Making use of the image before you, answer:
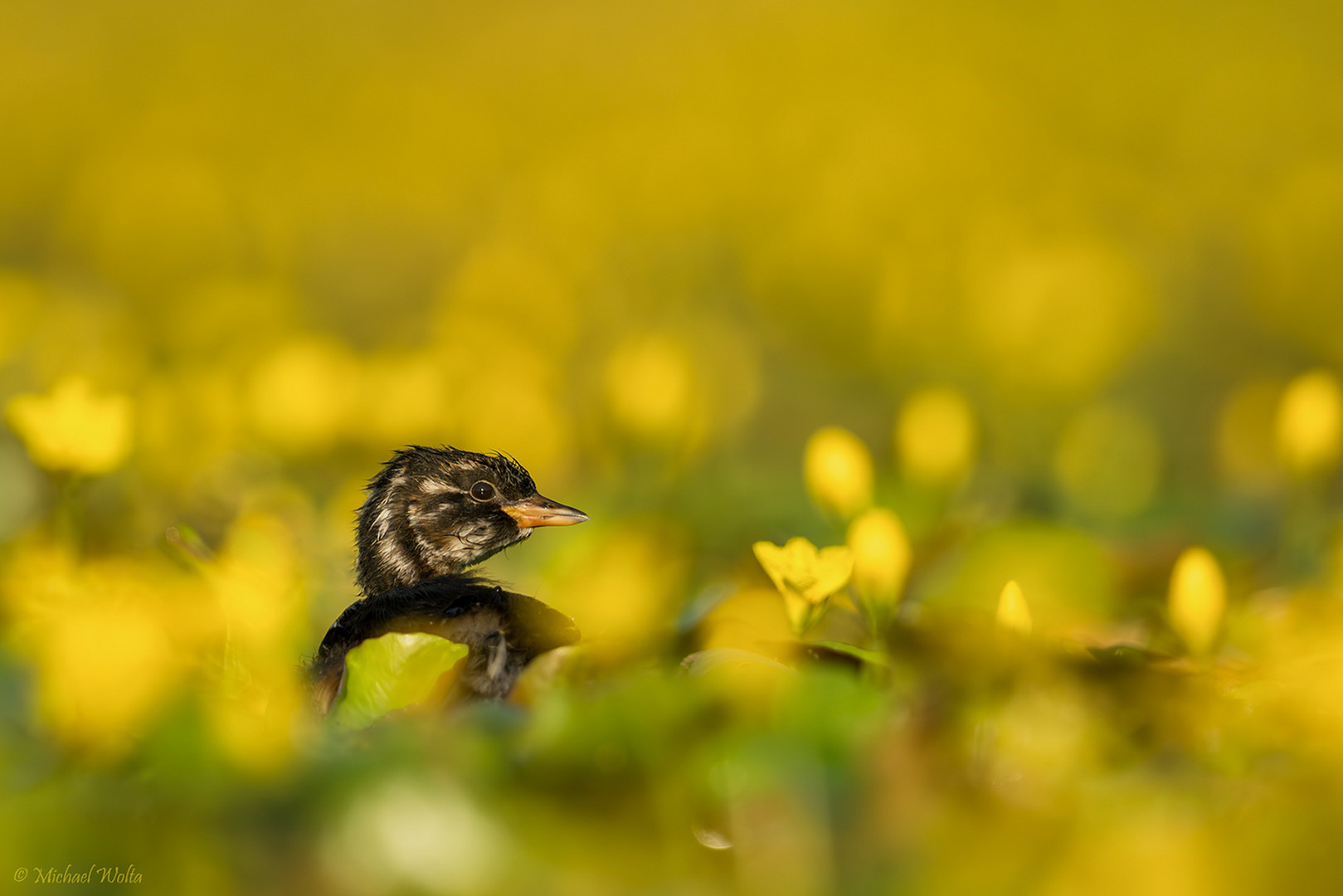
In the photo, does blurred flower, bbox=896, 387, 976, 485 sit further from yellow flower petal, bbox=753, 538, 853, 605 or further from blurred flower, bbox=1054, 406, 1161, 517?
yellow flower petal, bbox=753, 538, 853, 605

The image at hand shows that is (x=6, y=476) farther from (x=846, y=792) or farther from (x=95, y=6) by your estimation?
(x=95, y=6)

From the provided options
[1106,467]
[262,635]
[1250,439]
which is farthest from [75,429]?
[1250,439]

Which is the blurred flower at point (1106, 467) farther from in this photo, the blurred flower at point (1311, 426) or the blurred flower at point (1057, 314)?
the blurred flower at point (1311, 426)

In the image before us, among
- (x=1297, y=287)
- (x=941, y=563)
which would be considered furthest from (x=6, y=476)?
(x=1297, y=287)

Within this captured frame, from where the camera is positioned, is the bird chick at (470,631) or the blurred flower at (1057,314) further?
the blurred flower at (1057,314)

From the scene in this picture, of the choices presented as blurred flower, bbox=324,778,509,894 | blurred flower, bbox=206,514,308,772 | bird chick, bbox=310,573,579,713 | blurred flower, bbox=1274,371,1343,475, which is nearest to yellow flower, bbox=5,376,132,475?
blurred flower, bbox=206,514,308,772

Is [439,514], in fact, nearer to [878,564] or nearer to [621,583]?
[621,583]

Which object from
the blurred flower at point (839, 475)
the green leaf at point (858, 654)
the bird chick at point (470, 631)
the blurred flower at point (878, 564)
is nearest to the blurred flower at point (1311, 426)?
the blurred flower at point (839, 475)
